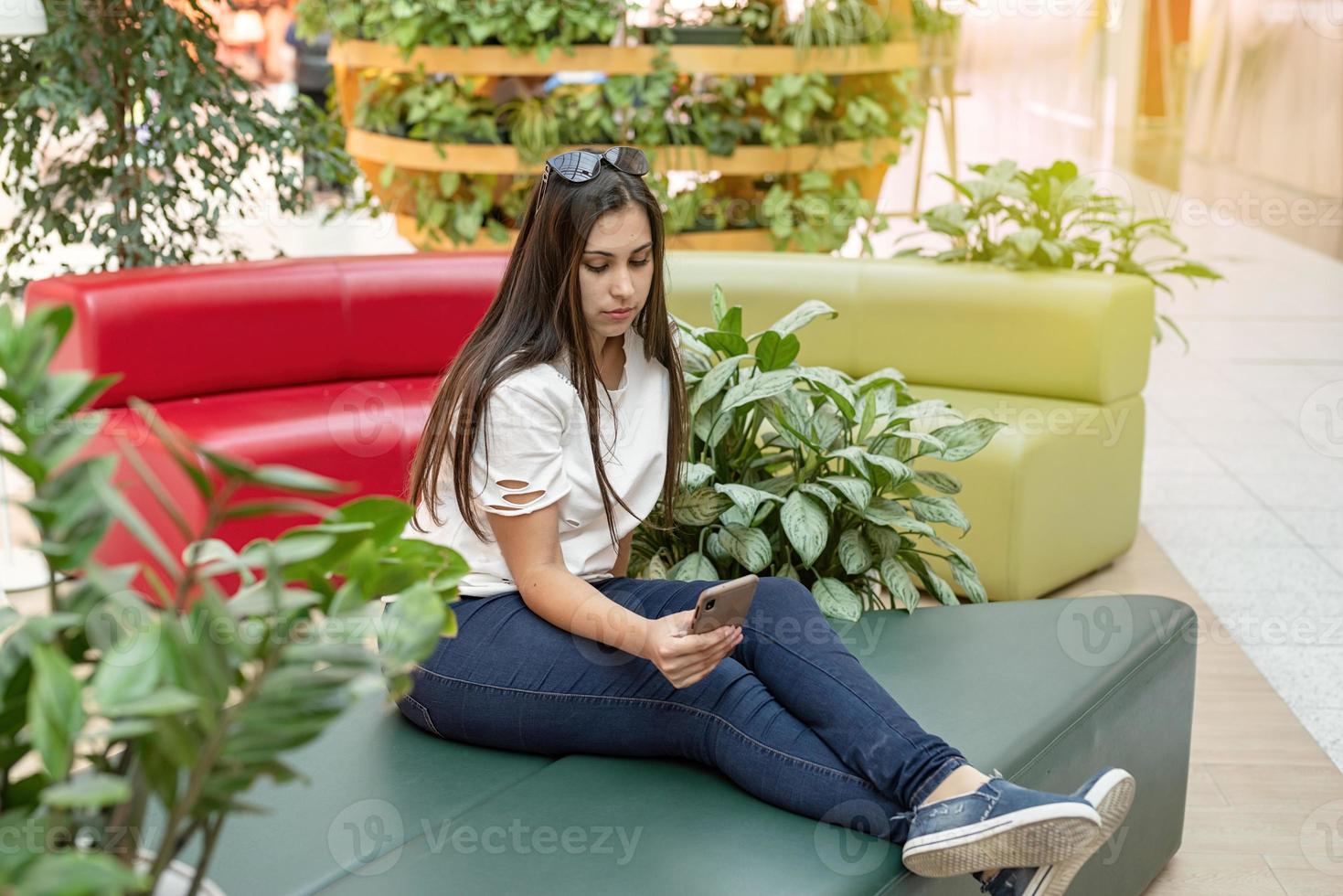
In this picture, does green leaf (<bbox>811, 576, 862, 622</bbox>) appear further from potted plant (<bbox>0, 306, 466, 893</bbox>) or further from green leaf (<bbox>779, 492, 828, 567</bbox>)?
potted plant (<bbox>0, 306, 466, 893</bbox>)

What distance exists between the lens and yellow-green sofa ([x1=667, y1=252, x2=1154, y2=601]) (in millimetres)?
3154

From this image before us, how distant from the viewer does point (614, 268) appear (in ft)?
6.24

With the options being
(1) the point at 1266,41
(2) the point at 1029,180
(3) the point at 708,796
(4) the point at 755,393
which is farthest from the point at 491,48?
(1) the point at 1266,41

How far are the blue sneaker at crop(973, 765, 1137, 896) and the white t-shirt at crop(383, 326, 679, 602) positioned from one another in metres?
0.70

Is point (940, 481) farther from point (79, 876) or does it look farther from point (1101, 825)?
point (79, 876)

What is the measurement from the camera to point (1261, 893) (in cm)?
218

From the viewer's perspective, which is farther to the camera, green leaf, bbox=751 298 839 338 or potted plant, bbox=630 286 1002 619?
green leaf, bbox=751 298 839 338

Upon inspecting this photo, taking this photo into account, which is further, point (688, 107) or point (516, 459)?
point (688, 107)

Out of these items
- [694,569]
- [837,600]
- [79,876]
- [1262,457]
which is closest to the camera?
[79,876]

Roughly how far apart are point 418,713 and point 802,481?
3.01 ft

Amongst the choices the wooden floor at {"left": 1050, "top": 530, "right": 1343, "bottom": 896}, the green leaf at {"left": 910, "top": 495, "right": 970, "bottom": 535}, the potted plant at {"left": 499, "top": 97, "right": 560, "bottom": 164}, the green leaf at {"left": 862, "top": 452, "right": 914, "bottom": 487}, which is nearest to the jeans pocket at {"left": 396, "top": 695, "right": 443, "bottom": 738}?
the green leaf at {"left": 862, "top": 452, "right": 914, "bottom": 487}

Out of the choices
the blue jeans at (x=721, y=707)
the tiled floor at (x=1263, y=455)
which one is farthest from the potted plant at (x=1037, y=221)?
the blue jeans at (x=721, y=707)

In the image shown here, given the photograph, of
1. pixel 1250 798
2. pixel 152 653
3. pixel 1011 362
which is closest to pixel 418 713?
pixel 152 653

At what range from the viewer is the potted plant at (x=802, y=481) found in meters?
2.43
